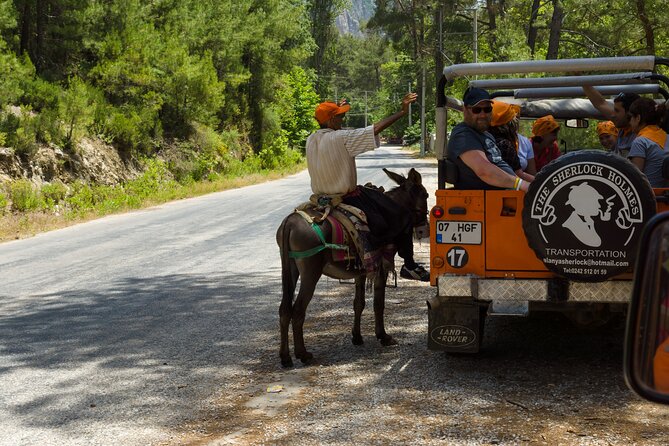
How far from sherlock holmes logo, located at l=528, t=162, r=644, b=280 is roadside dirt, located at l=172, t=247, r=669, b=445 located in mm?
925

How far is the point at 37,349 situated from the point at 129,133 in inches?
910

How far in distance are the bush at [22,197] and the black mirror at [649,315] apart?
70.0ft

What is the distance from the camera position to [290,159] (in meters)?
52.6

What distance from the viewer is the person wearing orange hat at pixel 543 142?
845 centimetres

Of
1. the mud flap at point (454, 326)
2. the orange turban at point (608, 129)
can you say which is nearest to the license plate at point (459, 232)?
the mud flap at point (454, 326)

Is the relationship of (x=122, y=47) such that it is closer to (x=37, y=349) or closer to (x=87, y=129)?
(x=87, y=129)

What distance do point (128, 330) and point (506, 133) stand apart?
4161 millimetres

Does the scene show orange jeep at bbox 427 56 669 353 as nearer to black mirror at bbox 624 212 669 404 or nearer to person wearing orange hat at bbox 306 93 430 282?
person wearing orange hat at bbox 306 93 430 282

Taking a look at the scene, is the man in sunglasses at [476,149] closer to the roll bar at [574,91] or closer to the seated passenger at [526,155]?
the seated passenger at [526,155]

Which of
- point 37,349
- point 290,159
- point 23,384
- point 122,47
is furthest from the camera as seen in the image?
point 290,159

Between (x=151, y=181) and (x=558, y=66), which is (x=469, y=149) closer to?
(x=558, y=66)

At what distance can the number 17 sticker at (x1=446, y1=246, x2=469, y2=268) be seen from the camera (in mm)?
6246

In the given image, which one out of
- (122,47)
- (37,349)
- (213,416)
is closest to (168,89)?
(122,47)

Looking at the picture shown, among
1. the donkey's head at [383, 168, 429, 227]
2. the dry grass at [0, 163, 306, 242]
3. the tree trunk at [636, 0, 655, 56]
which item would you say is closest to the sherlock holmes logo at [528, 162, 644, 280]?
the donkey's head at [383, 168, 429, 227]
